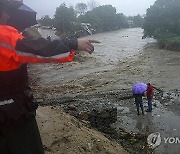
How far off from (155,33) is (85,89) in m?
24.8

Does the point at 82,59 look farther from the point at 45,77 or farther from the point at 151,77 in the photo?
the point at 151,77

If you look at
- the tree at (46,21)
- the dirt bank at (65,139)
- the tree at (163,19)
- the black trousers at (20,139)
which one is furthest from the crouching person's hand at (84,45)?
the tree at (46,21)

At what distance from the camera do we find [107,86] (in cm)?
1731

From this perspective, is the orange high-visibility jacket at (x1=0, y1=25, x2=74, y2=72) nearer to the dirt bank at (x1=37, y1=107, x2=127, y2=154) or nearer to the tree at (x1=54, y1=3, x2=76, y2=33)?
the dirt bank at (x1=37, y1=107, x2=127, y2=154)

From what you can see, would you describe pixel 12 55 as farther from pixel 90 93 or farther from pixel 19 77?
pixel 90 93

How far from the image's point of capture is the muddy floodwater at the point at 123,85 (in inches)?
397

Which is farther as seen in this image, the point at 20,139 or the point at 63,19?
the point at 63,19

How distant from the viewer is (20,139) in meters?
2.44

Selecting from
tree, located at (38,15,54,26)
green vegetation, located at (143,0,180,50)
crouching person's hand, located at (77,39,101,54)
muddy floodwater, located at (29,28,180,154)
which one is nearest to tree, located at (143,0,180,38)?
green vegetation, located at (143,0,180,50)

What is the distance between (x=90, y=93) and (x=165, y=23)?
25235 mm

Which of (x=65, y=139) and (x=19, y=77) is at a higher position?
(x=19, y=77)

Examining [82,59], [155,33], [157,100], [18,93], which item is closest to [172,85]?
[157,100]

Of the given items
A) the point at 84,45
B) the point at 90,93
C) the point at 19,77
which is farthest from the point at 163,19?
the point at 19,77

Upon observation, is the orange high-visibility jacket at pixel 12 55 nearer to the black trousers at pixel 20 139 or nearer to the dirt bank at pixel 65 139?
the black trousers at pixel 20 139
